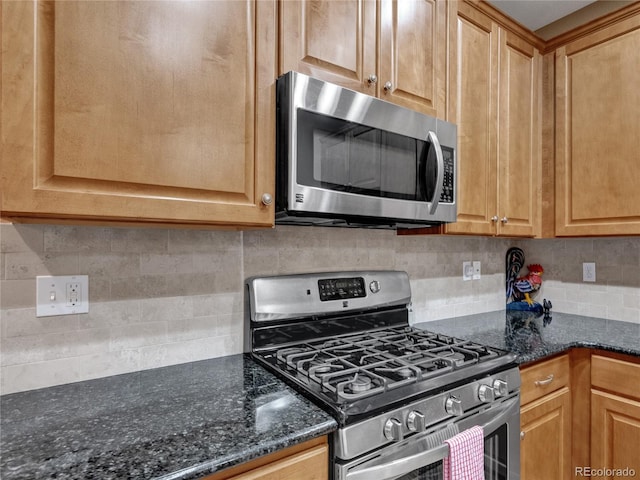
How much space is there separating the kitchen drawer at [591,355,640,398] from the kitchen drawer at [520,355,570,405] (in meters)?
0.10

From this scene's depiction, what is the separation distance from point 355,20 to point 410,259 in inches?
43.9

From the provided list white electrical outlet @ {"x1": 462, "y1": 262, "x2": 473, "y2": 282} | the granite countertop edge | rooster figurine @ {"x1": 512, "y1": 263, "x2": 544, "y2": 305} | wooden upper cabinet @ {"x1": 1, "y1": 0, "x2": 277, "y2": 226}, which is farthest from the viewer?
rooster figurine @ {"x1": 512, "y1": 263, "x2": 544, "y2": 305}

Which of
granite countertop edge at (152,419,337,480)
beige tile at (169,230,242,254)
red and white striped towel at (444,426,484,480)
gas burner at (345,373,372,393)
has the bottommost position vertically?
red and white striped towel at (444,426,484,480)

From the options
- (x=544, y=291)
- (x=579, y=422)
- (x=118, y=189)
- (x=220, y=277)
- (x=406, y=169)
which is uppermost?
(x=406, y=169)

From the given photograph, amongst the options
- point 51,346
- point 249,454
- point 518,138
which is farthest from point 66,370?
point 518,138

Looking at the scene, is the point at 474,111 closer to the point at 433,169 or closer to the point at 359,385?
the point at 433,169

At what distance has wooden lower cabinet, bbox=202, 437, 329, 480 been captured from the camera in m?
0.78

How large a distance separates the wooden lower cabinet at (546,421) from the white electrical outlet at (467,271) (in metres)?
0.65

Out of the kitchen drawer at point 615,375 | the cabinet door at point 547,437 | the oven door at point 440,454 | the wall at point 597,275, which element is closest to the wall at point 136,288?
the oven door at point 440,454

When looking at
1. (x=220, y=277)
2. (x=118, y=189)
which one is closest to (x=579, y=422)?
(x=220, y=277)

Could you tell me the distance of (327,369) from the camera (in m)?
1.16

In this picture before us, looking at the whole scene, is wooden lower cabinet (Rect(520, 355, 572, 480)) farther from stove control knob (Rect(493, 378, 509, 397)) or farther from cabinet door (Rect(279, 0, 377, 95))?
cabinet door (Rect(279, 0, 377, 95))

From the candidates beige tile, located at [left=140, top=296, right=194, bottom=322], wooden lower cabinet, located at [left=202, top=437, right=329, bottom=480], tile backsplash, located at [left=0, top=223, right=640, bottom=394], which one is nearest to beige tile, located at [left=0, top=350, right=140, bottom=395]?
tile backsplash, located at [left=0, top=223, right=640, bottom=394]

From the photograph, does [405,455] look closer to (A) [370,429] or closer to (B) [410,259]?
(A) [370,429]
